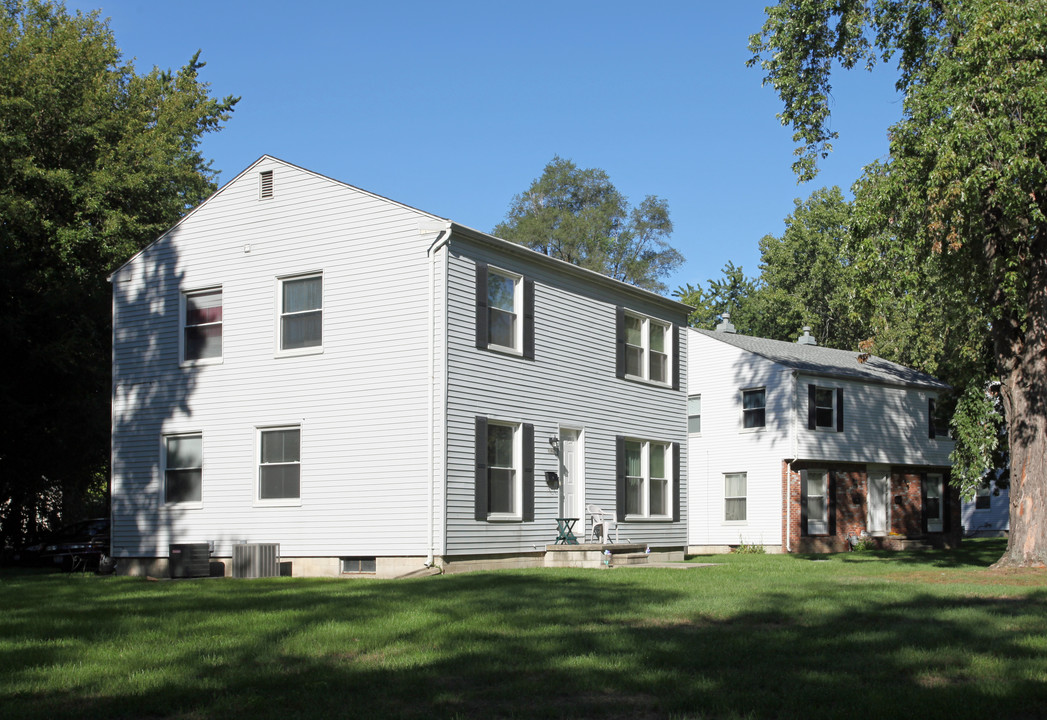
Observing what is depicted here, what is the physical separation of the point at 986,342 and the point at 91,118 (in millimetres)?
23487

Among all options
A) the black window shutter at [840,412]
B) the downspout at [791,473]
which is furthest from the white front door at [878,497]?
the downspout at [791,473]

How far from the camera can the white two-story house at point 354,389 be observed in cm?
1767

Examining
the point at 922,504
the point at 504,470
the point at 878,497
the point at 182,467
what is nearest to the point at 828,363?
the point at 878,497

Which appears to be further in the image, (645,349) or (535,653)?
(645,349)

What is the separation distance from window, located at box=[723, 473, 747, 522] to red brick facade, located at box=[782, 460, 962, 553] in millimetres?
1576

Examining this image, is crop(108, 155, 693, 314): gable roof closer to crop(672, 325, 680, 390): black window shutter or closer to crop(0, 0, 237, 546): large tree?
crop(672, 325, 680, 390): black window shutter

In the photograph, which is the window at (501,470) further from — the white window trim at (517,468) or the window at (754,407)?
the window at (754,407)

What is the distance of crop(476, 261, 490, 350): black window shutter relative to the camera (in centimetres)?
1830

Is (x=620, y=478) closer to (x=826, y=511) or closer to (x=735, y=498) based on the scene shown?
(x=735, y=498)

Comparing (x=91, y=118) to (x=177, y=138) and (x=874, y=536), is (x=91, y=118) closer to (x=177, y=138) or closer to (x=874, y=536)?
(x=177, y=138)

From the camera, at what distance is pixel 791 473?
30578 mm

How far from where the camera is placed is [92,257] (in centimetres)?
2806

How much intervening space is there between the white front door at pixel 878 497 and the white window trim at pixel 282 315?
65.3 ft

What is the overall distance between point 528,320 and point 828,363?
1698 centimetres
